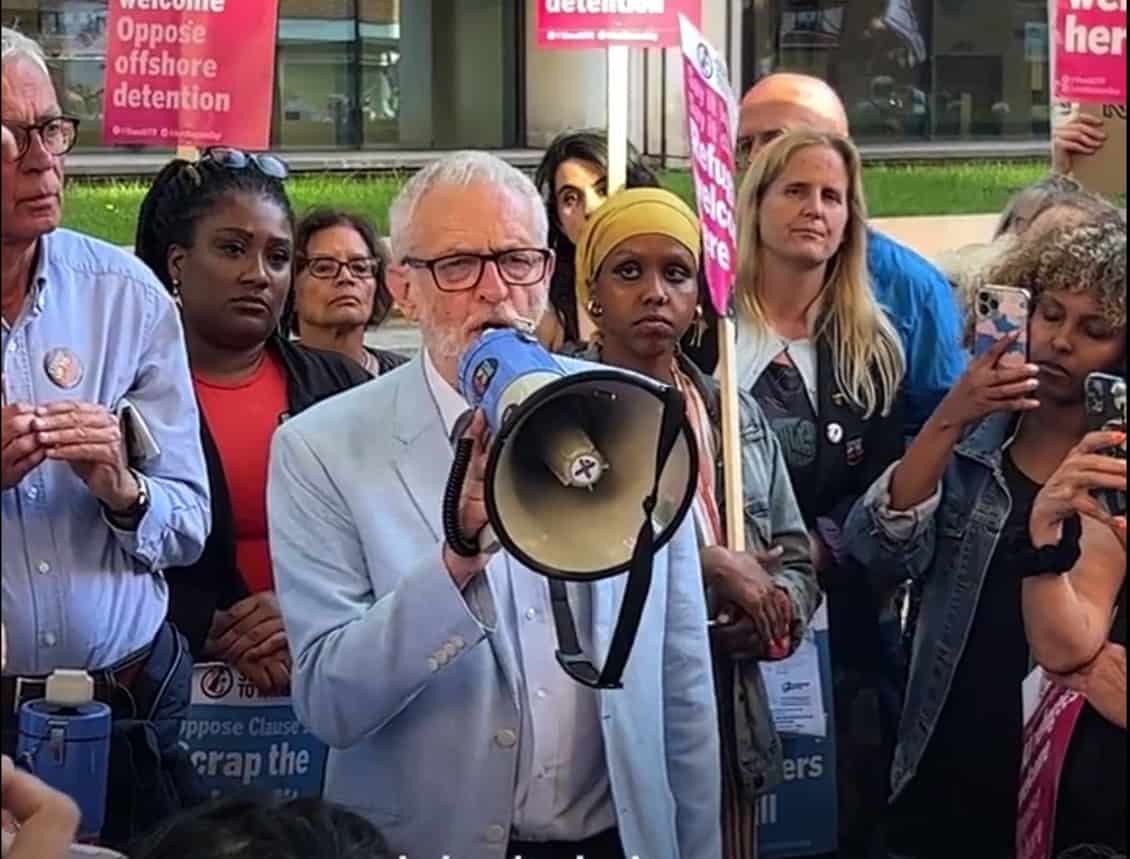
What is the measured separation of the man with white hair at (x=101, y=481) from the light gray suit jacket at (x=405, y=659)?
0.90 feet

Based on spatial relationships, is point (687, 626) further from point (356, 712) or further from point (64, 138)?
point (64, 138)

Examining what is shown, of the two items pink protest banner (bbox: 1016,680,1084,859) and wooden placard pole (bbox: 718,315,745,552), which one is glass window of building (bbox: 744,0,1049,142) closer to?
wooden placard pole (bbox: 718,315,745,552)

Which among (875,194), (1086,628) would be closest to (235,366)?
(1086,628)

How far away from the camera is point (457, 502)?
2336mm

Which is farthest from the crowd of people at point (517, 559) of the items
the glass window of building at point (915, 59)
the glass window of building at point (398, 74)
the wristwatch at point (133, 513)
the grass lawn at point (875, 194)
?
the glass window of building at point (398, 74)

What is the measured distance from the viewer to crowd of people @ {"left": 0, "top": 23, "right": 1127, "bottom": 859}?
8.55 ft

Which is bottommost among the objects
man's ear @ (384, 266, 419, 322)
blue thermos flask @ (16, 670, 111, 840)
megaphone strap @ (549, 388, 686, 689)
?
blue thermos flask @ (16, 670, 111, 840)

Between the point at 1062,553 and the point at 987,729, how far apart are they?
58 cm

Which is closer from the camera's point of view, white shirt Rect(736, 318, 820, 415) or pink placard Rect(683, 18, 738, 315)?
pink placard Rect(683, 18, 738, 315)

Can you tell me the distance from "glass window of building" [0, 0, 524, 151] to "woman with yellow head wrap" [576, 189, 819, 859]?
11097mm

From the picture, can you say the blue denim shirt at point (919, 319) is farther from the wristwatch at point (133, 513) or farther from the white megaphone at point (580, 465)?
the white megaphone at point (580, 465)

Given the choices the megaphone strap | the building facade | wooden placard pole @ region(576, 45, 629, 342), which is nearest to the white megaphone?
the megaphone strap

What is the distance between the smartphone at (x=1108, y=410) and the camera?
8.82 feet

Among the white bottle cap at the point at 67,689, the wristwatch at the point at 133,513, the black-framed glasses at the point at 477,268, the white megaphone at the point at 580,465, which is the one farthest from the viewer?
the wristwatch at the point at 133,513
